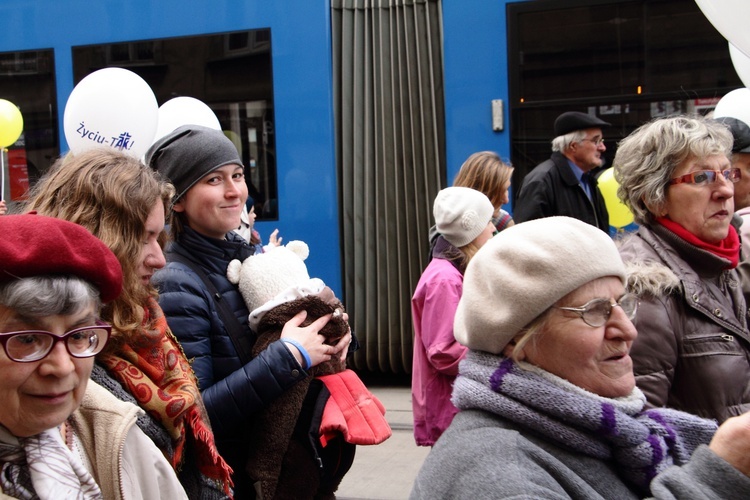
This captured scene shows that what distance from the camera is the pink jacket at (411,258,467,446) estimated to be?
3.55m

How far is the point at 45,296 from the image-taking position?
157 centimetres

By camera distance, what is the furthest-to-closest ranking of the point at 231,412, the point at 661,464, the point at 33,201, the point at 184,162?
the point at 184,162 < the point at 231,412 < the point at 33,201 < the point at 661,464

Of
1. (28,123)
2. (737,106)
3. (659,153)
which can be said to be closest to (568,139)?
(737,106)

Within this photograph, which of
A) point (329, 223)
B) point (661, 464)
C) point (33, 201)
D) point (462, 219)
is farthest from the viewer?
point (329, 223)

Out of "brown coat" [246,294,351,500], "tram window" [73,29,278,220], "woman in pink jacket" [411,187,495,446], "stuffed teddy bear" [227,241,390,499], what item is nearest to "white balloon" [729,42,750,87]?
"woman in pink jacket" [411,187,495,446]

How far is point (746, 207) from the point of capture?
352 centimetres

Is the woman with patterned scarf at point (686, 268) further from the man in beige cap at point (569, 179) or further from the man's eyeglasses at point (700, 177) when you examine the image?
the man in beige cap at point (569, 179)

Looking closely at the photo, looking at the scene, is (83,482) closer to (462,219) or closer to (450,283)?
(450,283)

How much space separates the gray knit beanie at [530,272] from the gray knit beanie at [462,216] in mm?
2016

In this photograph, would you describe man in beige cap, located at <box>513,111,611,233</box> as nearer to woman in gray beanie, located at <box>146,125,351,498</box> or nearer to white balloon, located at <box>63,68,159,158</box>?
white balloon, located at <box>63,68,159,158</box>

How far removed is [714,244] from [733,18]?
71 cm

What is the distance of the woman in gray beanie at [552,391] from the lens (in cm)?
153

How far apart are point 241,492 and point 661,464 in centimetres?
140

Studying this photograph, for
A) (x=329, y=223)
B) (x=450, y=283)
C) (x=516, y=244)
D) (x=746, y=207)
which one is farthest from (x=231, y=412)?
(x=329, y=223)
